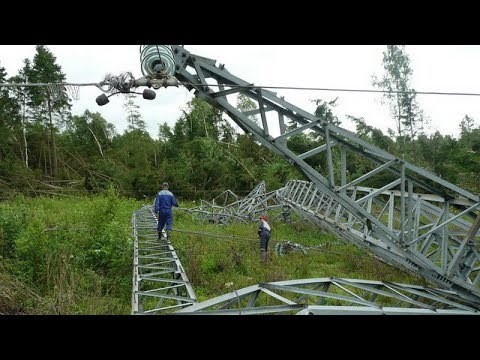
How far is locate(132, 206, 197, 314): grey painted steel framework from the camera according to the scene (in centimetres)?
479

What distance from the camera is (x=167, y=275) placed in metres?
7.14

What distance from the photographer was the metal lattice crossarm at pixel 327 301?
308cm

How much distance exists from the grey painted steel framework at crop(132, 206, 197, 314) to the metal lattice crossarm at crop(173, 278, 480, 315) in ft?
1.83

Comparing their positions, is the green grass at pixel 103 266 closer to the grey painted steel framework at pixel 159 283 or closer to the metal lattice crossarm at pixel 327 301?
the grey painted steel framework at pixel 159 283

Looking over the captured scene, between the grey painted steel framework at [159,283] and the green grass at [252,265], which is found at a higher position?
the grey painted steel framework at [159,283]

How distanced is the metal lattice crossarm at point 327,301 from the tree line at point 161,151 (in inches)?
780

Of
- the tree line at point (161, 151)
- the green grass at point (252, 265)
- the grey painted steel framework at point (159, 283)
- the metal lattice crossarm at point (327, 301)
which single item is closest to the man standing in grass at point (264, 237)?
the green grass at point (252, 265)

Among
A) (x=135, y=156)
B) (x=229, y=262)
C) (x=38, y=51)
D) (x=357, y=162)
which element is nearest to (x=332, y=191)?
(x=229, y=262)

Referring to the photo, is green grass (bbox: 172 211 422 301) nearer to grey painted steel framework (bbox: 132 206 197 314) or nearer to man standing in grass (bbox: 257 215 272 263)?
man standing in grass (bbox: 257 215 272 263)

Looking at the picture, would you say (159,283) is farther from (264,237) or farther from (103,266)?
(264,237)

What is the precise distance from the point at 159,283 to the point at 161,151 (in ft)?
Result: 99.2

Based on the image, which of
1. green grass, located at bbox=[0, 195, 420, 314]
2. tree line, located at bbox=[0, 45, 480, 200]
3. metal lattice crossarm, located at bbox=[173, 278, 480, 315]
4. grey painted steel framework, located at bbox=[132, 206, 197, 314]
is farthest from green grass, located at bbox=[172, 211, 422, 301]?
tree line, located at bbox=[0, 45, 480, 200]

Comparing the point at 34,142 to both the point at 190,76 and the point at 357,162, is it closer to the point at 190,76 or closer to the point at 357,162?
the point at 357,162

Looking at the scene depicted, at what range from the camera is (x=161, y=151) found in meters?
36.1
